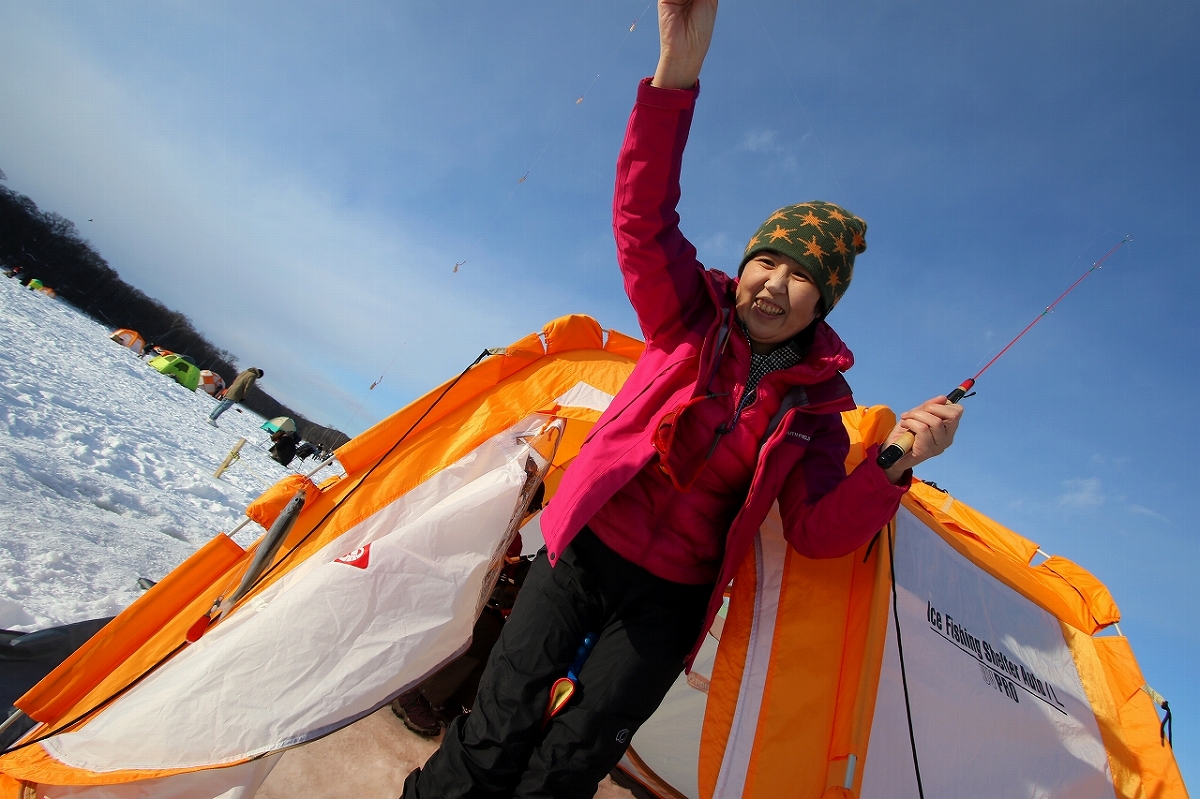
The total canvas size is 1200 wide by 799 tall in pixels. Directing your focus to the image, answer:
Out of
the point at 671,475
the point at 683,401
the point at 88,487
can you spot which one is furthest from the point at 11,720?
the point at 88,487

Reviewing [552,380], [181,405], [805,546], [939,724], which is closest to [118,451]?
[552,380]

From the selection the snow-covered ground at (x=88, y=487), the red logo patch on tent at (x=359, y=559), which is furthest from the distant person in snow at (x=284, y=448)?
the red logo patch on tent at (x=359, y=559)

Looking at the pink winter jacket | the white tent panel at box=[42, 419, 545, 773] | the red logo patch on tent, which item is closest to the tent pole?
the white tent panel at box=[42, 419, 545, 773]

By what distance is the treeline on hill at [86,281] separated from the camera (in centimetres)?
3912

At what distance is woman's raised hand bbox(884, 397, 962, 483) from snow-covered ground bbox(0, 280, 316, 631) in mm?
4010

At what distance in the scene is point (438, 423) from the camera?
10.7 feet

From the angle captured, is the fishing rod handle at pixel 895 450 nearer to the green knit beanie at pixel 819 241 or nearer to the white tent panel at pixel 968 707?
the green knit beanie at pixel 819 241

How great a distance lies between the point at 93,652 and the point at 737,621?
8.58 feet

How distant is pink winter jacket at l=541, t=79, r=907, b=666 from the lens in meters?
1.80

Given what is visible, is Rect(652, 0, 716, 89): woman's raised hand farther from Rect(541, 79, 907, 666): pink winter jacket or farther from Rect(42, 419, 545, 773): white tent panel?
Rect(42, 419, 545, 773): white tent panel

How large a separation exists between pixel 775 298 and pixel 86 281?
197 ft

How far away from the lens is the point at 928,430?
1.73 metres

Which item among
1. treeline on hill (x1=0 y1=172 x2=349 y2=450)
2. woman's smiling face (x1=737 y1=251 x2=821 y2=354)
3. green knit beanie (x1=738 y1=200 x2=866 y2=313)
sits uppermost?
green knit beanie (x1=738 y1=200 x2=866 y2=313)

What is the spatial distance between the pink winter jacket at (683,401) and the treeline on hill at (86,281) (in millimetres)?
37713
